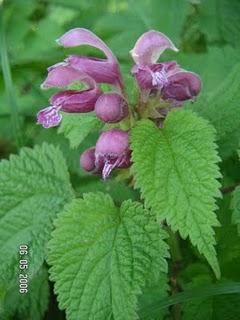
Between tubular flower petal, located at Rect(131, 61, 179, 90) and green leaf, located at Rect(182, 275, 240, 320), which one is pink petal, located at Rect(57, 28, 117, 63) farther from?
green leaf, located at Rect(182, 275, 240, 320)

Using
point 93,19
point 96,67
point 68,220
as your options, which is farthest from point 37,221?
point 93,19

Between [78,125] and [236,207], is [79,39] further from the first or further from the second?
[236,207]

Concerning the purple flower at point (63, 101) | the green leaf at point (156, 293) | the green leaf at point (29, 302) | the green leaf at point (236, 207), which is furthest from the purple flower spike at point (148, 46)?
the green leaf at point (29, 302)

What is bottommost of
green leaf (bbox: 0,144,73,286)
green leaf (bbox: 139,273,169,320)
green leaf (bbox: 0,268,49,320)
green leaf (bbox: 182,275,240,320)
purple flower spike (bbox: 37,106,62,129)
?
green leaf (bbox: 182,275,240,320)

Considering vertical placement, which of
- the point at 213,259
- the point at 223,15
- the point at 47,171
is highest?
the point at 223,15

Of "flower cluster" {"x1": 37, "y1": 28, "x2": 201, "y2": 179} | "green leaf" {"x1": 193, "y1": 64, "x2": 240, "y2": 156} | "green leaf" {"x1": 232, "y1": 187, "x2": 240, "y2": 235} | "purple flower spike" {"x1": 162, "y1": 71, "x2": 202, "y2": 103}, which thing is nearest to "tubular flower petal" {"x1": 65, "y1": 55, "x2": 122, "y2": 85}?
"flower cluster" {"x1": 37, "y1": 28, "x2": 201, "y2": 179}

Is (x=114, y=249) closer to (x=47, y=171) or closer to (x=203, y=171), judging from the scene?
(x=203, y=171)
